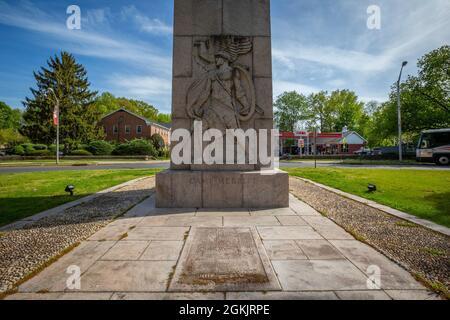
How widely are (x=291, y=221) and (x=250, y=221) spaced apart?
88 centimetres

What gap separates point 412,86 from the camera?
29.5 m

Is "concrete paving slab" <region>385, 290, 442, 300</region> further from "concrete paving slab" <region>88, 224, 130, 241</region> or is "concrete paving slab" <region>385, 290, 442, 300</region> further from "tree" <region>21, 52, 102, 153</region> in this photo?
"tree" <region>21, 52, 102, 153</region>

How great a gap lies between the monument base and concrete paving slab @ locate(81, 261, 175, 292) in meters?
3.11

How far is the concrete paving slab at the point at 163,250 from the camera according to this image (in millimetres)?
3240

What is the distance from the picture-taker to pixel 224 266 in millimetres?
2943

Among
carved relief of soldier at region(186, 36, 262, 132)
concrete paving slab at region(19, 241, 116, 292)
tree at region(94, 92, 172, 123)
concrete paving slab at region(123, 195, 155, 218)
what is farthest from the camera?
tree at region(94, 92, 172, 123)

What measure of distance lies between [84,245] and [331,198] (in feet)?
22.4

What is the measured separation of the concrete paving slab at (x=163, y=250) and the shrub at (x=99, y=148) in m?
38.6

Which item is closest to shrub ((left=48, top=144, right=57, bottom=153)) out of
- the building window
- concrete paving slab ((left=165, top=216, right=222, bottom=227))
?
concrete paving slab ((left=165, top=216, right=222, bottom=227))

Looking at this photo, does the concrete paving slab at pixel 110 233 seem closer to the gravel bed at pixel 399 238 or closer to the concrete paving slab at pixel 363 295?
the concrete paving slab at pixel 363 295

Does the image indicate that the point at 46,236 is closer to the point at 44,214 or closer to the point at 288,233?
the point at 44,214

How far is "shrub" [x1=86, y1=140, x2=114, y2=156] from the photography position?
37.6 m

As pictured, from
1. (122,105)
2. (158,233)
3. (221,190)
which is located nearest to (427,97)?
(221,190)
